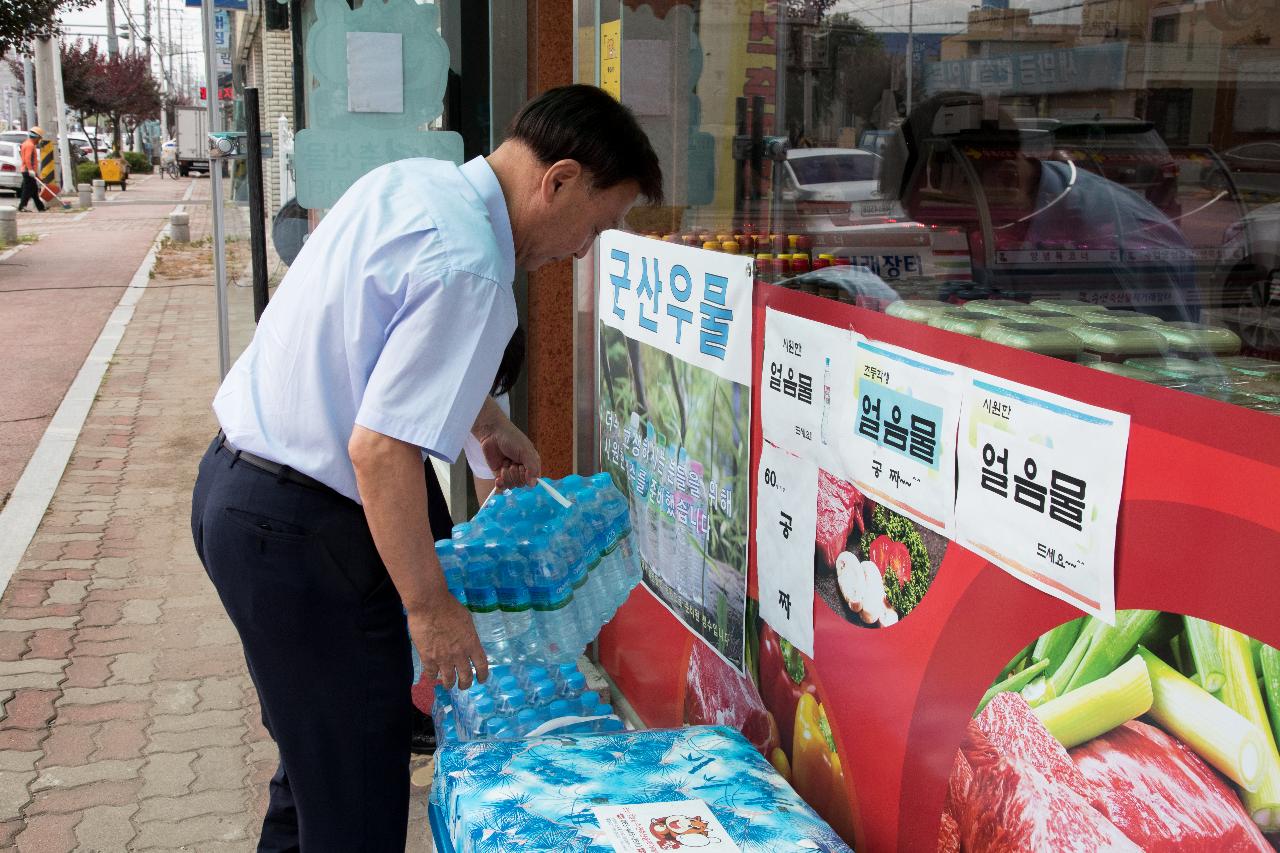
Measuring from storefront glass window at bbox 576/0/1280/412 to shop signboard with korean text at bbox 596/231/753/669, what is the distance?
114 millimetres

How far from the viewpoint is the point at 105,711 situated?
4.01m

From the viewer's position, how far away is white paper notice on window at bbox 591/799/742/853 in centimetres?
208

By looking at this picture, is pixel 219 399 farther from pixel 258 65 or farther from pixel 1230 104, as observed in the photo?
pixel 258 65

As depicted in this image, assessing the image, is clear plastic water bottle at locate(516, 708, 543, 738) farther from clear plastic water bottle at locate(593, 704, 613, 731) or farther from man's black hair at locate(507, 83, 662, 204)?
man's black hair at locate(507, 83, 662, 204)

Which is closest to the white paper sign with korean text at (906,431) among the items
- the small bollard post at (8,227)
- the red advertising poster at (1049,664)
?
the red advertising poster at (1049,664)

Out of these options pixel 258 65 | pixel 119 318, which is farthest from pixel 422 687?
pixel 258 65

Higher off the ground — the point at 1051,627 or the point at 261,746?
the point at 1051,627

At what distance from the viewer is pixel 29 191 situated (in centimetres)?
2842

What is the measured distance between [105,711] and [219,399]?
2201mm

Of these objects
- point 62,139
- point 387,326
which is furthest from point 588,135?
point 62,139

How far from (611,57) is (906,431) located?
1914 millimetres

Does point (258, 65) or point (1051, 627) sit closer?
point (1051, 627)

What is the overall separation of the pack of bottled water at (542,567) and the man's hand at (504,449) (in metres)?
0.13

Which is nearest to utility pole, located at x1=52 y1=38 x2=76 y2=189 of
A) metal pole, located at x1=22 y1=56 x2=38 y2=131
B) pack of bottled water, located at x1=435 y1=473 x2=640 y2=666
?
metal pole, located at x1=22 y1=56 x2=38 y2=131
